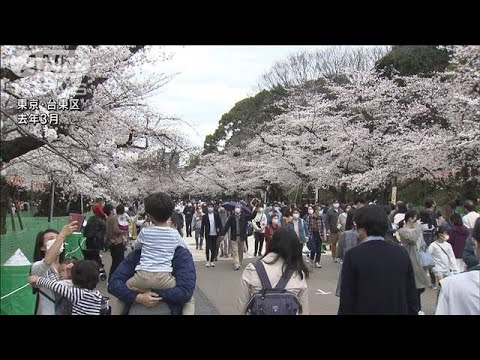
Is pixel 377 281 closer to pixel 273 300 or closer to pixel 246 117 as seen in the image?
pixel 273 300

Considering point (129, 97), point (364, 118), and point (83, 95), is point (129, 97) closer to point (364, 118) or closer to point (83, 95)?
point (83, 95)

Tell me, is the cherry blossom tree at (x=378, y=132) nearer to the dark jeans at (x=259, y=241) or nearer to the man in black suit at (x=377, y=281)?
the dark jeans at (x=259, y=241)

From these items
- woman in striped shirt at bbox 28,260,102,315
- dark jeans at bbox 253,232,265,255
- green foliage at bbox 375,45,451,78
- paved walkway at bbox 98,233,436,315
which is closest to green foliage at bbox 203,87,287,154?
green foliage at bbox 375,45,451,78

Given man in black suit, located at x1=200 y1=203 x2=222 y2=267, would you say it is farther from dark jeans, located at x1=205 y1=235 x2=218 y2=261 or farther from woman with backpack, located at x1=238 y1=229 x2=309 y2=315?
woman with backpack, located at x1=238 y1=229 x2=309 y2=315

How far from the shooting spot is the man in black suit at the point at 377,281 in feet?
11.0

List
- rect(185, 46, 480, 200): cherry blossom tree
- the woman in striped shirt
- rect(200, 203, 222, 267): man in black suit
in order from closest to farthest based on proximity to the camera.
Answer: the woman in striped shirt, rect(200, 203, 222, 267): man in black suit, rect(185, 46, 480, 200): cherry blossom tree

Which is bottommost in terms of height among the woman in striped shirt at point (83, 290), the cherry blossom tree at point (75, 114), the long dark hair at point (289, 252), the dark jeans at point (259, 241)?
the dark jeans at point (259, 241)

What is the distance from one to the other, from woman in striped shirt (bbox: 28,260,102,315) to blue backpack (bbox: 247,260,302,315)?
110 cm

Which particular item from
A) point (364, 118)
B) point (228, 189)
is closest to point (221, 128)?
point (228, 189)

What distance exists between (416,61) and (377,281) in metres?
23.1

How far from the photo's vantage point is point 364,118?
2545 centimetres

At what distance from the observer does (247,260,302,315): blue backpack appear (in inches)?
134

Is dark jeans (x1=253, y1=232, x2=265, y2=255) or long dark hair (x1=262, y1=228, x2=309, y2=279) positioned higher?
long dark hair (x1=262, y1=228, x2=309, y2=279)

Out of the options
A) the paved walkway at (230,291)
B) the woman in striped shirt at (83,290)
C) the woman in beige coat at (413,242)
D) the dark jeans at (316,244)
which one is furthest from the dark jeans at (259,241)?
the woman in striped shirt at (83,290)
